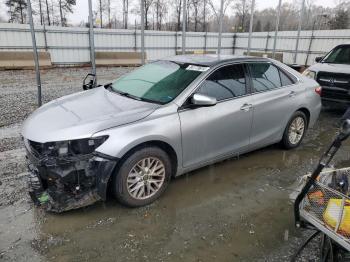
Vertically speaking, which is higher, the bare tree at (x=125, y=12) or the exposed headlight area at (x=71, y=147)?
the bare tree at (x=125, y=12)

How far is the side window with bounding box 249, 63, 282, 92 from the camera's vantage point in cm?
436

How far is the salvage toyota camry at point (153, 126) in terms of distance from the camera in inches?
117

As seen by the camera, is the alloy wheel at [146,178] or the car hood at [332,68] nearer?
the alloy wheel at [146,178]

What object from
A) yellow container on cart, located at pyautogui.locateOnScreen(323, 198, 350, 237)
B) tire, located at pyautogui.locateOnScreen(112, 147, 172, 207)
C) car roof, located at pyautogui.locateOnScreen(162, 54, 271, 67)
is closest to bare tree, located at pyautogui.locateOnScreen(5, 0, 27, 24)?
car roof, located at pyautogui.locateOnScreen(162, 54, 271, 67)

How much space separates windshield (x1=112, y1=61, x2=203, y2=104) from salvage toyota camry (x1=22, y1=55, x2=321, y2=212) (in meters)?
0.02

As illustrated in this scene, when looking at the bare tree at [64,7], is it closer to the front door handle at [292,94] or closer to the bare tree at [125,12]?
the bare tree at [125,12]

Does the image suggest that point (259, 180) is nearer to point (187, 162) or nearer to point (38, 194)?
point (187, 162)

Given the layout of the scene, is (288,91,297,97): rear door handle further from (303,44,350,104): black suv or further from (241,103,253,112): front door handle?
(303,44,350,104): black suv

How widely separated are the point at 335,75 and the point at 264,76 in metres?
3.73

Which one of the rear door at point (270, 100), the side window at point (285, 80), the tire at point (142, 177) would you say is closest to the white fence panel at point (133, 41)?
the side window at point (285, 80)

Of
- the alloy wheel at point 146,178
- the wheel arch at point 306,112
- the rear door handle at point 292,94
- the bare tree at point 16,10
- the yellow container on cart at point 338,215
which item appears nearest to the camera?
the yellow container on cart at point 338,215

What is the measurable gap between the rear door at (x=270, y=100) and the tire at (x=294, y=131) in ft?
0.45

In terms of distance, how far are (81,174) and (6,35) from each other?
16.3 meters

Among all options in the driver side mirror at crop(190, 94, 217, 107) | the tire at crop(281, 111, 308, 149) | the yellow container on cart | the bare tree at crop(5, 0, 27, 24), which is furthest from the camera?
the bare tree at crop(5, 0, 27, 24)
